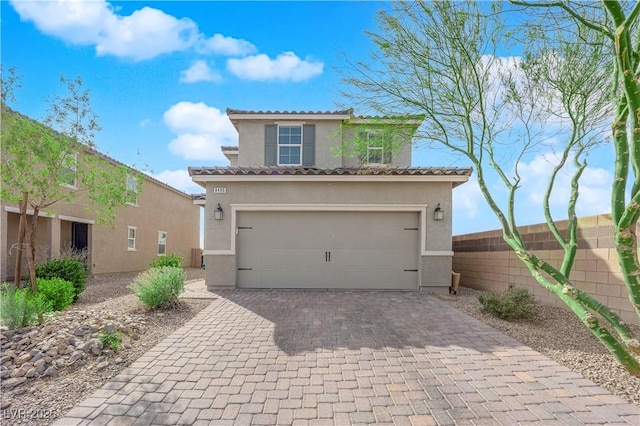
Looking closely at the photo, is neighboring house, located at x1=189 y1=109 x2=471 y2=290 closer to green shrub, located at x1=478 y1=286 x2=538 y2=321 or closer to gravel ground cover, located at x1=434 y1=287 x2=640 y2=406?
gravel ground cover, located at x1=434 y1=287 x2=640 y2=406

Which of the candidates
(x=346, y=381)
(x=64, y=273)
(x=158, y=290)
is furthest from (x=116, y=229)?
(x=346, y=381)

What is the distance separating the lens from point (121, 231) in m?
16.6

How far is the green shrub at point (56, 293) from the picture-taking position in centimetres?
709

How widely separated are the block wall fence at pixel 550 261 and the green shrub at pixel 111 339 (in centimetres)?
904

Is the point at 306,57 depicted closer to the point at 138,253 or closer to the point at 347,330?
the point at 347,330

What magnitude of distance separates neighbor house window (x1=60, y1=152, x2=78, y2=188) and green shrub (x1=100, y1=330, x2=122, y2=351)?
15.3ft

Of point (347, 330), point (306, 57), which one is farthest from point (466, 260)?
point (306, 57)

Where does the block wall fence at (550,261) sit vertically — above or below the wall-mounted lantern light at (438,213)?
below

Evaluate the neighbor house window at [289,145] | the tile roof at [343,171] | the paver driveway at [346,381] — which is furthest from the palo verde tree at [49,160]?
the neighbor house window at [289,145]

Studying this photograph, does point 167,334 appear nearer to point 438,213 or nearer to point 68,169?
point 68,169

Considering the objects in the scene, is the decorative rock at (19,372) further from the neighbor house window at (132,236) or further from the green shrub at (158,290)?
the neighbor house window at (132,236)

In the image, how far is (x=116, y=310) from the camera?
7020mm

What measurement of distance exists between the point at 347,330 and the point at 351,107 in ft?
15.6

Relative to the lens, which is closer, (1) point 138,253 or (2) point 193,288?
(2) point 193,288
